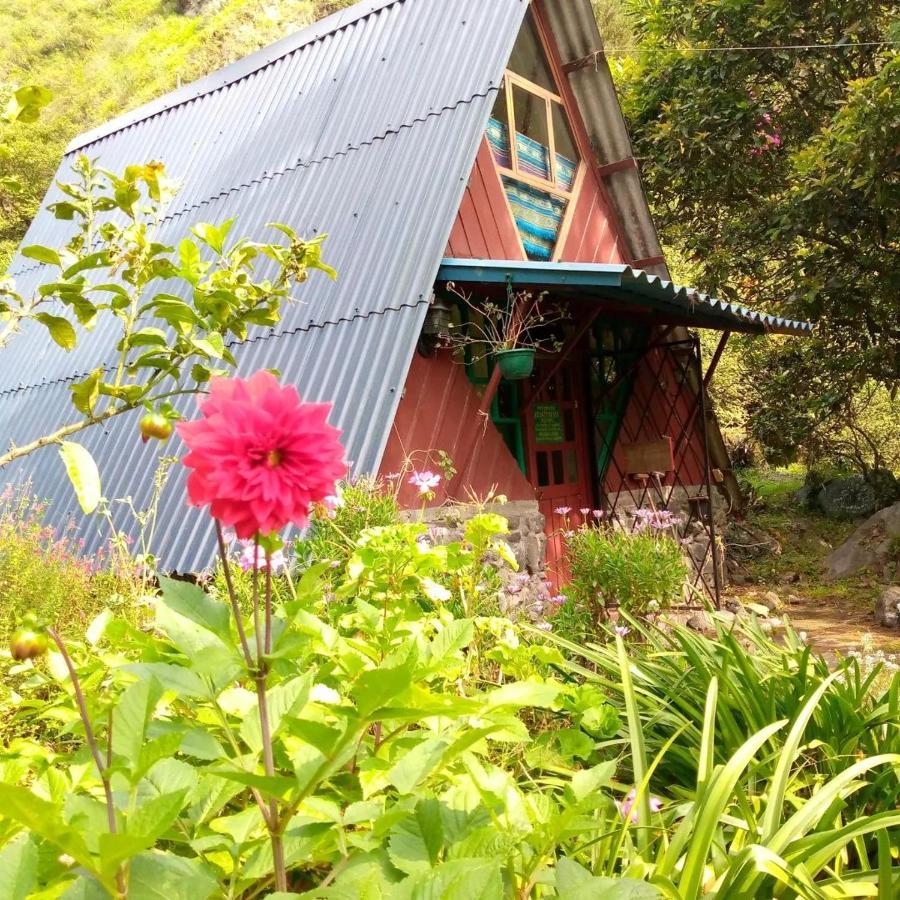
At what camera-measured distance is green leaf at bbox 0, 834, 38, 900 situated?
3.80 feet

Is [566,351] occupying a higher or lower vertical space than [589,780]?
higher

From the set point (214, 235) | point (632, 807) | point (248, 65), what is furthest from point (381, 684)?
point (248, 65)

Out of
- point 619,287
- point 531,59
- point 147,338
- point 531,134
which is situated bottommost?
point 147,338

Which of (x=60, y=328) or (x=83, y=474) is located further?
(x=60, y=328)

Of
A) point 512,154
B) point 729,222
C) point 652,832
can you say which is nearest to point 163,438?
point 652,832

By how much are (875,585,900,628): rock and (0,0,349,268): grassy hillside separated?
25976 mm

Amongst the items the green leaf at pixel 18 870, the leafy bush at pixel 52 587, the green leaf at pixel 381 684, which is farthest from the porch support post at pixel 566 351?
the green leaf at pixel 18 870

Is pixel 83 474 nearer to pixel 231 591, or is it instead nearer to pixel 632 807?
pixel 231 591

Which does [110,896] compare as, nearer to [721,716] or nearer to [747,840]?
[747,840]

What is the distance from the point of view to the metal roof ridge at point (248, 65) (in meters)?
9.15

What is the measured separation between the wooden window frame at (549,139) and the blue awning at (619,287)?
1651mm

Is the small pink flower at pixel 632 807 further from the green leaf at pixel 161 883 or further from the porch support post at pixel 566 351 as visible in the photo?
the porch support post at pixel 566 351

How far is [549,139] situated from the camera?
8539mm

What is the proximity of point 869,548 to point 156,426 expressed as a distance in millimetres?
11381
